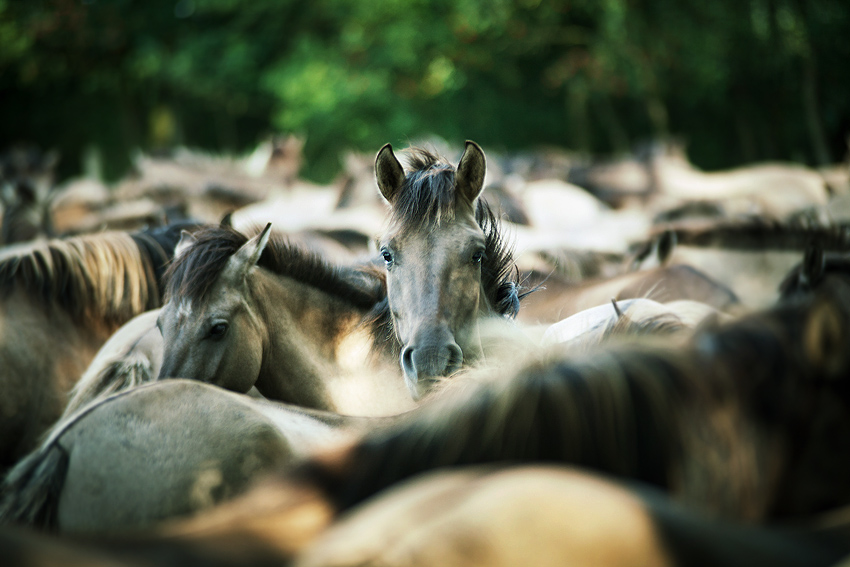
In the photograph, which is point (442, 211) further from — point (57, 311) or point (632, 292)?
point (57, 311)

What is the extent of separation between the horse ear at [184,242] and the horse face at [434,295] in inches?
38.4

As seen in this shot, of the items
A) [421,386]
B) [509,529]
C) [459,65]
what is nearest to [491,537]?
[509,529]

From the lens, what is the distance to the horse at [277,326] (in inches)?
122

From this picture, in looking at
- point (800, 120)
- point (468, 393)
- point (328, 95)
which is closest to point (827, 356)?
point (468, 393)

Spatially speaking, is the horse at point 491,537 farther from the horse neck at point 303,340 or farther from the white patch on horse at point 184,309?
the horse neck at point 303,340

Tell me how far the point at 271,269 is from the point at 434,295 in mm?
938

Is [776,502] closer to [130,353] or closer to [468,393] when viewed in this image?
[468,393]

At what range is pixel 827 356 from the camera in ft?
5.18

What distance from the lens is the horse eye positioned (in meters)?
3.10

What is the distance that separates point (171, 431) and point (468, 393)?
3.02ft

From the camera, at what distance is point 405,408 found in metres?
3.27

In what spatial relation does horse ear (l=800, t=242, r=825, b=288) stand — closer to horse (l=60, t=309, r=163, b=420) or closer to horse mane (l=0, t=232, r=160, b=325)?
horse (l=60, t=309, r=163, b=420)

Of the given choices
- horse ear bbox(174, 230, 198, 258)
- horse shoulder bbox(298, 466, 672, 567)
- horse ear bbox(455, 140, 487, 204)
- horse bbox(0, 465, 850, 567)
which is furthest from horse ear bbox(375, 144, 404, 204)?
horse shoulder bbox(298, 466, 672, 567)

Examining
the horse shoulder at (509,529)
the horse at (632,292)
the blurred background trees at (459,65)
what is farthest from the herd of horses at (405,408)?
the blurred background trees at (459,65)
